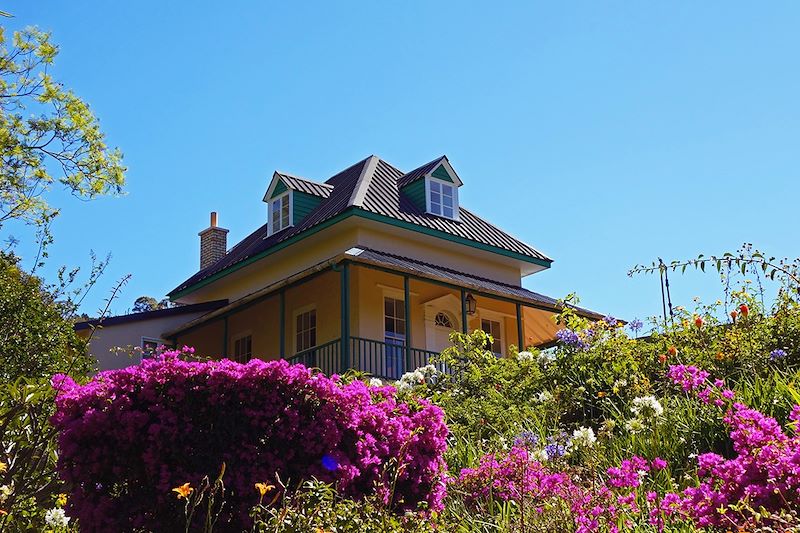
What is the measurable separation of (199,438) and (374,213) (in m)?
13.1

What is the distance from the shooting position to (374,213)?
58.0ft

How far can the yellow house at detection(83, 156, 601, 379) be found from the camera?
17094 mm

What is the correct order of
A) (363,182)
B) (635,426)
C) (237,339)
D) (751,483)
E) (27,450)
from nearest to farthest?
1. (751,483)
2. (27,450)
3. (635,426)
4. (363,182)
5. (237,339)

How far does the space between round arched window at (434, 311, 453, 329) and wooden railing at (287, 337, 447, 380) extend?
1523 millimetres

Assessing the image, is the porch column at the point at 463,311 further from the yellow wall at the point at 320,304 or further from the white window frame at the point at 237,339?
the white window frame at the point at 237,339

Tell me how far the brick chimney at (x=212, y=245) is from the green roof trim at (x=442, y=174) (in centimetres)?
713

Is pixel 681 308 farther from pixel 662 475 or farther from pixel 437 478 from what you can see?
pixel 437 478

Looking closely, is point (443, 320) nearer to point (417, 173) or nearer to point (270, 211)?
point (417, 173)

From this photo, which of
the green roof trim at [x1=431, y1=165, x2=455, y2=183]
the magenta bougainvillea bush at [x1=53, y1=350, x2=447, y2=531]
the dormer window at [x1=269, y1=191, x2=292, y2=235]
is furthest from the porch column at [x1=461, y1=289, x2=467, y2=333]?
the magenta bougainvillea bush at [x1=53, y1=350, x2=447, y2=531]

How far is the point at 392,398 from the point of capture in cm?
570

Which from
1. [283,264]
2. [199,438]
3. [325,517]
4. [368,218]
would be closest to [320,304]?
[283,264]

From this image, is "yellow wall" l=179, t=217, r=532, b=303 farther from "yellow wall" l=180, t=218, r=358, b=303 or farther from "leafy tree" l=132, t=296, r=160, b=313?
"leafy tree" l=132, t=296, r=160, b=313

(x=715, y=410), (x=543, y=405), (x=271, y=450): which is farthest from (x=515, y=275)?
(x=271, y=450)

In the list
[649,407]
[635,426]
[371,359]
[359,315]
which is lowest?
[635,426]
